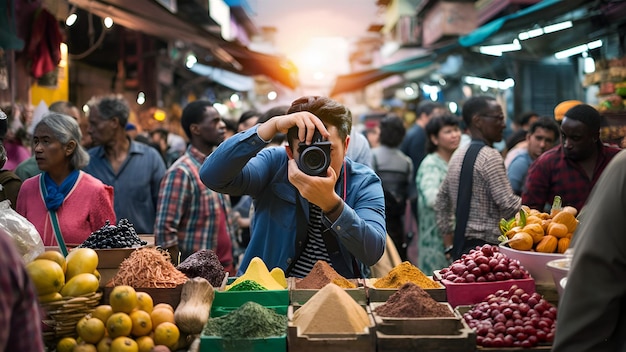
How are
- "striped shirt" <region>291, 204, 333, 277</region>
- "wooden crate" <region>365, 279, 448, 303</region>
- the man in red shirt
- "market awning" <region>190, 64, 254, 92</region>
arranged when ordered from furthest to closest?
"market awning" <region>190, 64, 254, 92</region>, the man in red shirt, "striped shirt" <region>291, 204, 333, 277</region>, "wooden crate" <region>365, 279, 448, 303</region>

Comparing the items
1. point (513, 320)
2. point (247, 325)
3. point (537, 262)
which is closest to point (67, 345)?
point (247, 325)

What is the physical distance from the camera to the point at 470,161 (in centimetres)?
575

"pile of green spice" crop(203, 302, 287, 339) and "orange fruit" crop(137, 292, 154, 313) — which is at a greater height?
"orange fruit" crop(137, 292, 154, 313)

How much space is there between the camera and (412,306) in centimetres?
270

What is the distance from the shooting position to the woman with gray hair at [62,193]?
15.1 feet

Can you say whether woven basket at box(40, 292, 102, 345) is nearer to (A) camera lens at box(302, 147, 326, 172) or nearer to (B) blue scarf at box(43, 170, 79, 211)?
(A) camera lens at box(302, 147, 326, 172)

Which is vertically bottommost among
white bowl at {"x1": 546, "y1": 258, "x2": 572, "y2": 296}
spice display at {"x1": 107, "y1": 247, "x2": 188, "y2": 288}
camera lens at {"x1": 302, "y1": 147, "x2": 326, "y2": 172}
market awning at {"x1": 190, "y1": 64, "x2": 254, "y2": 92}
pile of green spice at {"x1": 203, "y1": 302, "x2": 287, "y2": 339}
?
pile of green spice at {"x1": 203, "y1": 302, "x2": 287, "y2": 339}

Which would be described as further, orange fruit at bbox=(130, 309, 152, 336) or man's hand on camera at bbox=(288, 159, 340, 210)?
man's hand on camera at bbox=(288, 159, 340, 210)

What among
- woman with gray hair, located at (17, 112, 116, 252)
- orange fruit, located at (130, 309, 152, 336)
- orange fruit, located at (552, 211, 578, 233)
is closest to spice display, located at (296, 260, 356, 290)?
orange fruit, located at (130, 309, 152, 336)

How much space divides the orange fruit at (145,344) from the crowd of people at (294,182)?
100cm

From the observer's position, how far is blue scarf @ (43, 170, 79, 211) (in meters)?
4.61

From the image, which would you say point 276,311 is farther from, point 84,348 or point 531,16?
point 531,16

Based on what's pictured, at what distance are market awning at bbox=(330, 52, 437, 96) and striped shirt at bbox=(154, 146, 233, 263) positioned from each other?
488 inches

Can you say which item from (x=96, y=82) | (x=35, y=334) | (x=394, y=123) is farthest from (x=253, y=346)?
(x=96, y=82)
